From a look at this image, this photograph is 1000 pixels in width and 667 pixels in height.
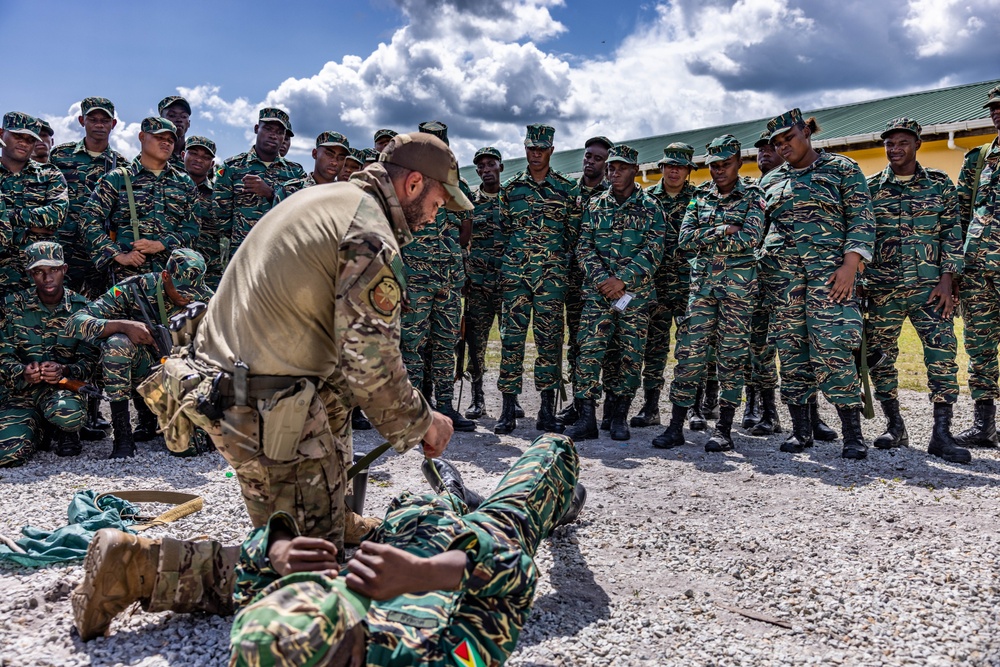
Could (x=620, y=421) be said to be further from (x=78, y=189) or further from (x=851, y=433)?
(x=78, y=189)

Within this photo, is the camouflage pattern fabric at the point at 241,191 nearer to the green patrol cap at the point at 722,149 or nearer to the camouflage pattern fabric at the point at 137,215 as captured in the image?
the camouflage pattern fabric at the point at 137,215

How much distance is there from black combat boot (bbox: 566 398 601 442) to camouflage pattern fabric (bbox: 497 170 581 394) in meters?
0.47

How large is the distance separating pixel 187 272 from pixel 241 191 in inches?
71.2

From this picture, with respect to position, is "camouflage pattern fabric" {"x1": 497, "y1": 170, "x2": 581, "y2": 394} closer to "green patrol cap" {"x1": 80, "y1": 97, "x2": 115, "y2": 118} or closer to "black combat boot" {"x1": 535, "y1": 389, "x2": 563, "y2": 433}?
"black combat boot" {"x1": 535, "y1": 389, "x2": 563, "y2": 433}

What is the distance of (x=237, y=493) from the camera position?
4875mm

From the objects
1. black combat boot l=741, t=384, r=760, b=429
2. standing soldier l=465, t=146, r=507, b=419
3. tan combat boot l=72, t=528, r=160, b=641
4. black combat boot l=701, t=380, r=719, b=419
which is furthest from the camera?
standing soldier l=465, t=146, r=507, b=419

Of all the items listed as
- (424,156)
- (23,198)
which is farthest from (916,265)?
Result: (23,198)

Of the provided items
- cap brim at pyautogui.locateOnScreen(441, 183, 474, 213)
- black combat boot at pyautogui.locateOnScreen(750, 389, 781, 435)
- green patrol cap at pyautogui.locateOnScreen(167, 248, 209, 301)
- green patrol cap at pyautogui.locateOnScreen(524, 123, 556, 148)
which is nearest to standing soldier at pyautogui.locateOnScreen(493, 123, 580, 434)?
green patrol cap at pyautogui.locateOnScreen(524, 123, 556, 148)

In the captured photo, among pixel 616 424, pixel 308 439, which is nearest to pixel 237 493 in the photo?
pixel 308 439

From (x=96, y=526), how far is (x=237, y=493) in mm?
988

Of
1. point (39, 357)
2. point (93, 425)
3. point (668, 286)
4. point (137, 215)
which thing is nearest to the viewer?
point (39, 357)

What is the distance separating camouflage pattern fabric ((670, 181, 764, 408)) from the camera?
20.4ft

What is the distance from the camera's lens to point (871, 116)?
1769cm

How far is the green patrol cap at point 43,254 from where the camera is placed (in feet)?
19.9
